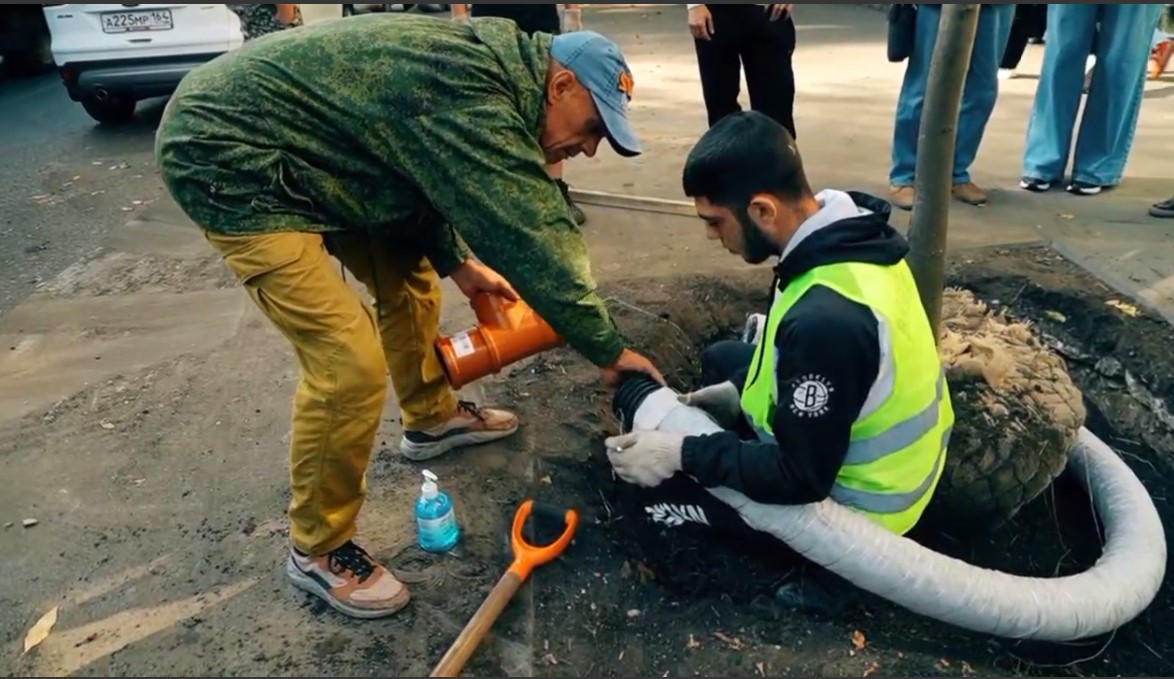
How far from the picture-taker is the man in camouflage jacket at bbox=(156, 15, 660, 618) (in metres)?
2.13

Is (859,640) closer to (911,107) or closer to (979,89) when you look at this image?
(911,107)

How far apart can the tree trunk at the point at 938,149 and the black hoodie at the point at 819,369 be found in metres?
0.62

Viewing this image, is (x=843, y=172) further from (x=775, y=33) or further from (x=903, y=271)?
(x=903, y=271)

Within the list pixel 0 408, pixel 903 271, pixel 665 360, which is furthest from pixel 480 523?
pixel 0 408

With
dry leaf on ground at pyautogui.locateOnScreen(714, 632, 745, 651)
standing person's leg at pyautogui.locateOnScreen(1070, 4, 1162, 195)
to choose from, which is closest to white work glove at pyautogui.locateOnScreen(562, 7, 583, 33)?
standing person's leg at pyautogui.locateOnScreen(1070, 4, 1162, 195)

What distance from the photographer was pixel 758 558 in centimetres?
265

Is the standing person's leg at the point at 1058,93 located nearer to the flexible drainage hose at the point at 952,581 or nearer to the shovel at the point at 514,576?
the flexible drainage hose at the point at 952,581

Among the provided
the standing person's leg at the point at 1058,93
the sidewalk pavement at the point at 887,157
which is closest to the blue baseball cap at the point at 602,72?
the sidewalk pavement at the point at 887,157

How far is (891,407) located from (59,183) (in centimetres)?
643

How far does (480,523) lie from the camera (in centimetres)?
276

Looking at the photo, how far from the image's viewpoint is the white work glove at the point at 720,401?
281 cm

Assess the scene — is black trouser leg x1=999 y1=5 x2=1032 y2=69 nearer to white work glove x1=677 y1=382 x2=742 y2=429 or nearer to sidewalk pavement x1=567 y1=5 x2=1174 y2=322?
sidewalk pavement x1=567 y1=5 x2=1174 y2=322

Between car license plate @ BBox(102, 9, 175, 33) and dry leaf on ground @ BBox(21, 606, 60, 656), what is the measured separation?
6.26 metres

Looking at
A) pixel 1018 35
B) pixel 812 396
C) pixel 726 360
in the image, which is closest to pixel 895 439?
pixel 812 396
